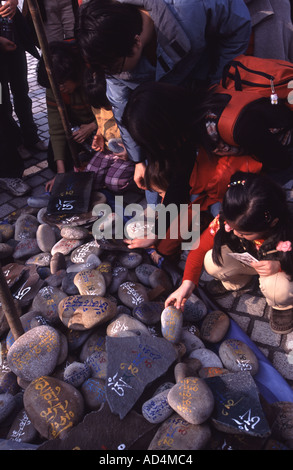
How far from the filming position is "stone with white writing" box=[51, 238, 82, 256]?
2.58 metres

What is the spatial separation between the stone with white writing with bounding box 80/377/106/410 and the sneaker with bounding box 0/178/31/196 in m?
2.08

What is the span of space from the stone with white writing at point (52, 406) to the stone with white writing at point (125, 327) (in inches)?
13.8

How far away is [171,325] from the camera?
1.91 meters

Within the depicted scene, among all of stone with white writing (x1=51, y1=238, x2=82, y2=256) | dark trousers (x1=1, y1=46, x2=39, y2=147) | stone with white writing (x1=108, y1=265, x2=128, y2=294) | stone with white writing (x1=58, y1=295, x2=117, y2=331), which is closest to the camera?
stone with white writing (x1=58, y1=295, x2=117, y2=331)

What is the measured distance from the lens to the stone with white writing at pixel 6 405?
1678mm

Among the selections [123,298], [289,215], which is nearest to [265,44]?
[289,215]

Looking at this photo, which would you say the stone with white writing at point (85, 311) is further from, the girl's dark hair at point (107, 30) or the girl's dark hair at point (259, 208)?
the girl's dark hair at point (107, 30)

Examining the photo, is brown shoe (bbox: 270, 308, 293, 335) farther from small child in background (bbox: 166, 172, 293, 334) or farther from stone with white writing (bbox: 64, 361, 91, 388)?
stone with white writing (bbox: 64, 361, 91, 388)

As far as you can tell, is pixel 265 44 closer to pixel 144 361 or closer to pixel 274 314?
pixel 274 314

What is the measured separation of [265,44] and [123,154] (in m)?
1.36

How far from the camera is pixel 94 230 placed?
2.68m

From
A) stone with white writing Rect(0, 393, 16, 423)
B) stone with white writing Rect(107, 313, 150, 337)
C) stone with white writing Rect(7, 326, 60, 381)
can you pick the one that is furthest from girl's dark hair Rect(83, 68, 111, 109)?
stone with white writing Rect(0, 393, 16, 423)

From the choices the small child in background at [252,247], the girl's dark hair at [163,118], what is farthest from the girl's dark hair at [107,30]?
the small child in background at [252,247]

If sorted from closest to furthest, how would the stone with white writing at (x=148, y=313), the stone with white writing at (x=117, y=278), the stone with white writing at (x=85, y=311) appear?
the stone with white writing at (x=85, y=311) → the stone with white writing at (x=148, y=313) → the stone with white writing at (x=117, y=278)
